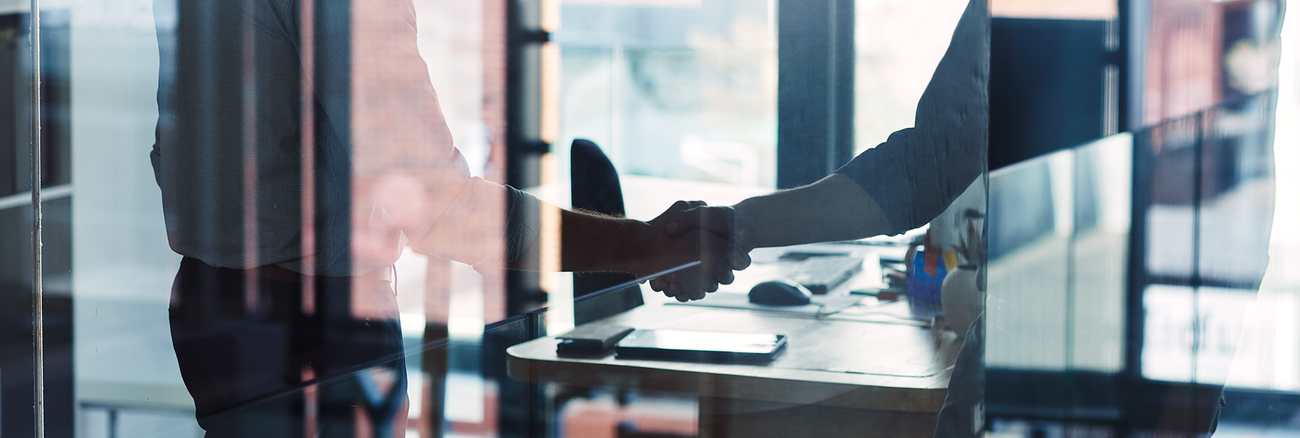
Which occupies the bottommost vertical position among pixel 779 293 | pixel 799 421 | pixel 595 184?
pixel 799 421

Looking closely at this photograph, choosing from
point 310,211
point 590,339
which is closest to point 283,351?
point 310,211

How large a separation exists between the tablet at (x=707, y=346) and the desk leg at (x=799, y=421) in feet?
0.15

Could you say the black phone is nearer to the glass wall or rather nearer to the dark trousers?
the glass wall

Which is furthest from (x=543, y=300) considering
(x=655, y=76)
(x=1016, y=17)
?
(x=1016, y=17)

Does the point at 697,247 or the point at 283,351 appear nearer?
the point at 697,247

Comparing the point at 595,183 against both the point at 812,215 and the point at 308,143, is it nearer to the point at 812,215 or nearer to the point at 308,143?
the point at 812,215

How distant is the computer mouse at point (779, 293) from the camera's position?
834mm

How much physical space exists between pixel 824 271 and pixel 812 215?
0.19 ft

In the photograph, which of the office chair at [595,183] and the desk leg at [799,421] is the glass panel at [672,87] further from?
the desk leg at [799,421]

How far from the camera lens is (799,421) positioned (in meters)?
0.83

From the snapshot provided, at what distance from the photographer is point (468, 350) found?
36.9 inches

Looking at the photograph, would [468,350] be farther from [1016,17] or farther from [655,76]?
[1016,17]

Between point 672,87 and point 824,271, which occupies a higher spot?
point 672,87

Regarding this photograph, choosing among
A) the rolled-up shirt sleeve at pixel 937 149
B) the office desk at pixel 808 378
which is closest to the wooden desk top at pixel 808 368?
the office desk at pixel 808 378
